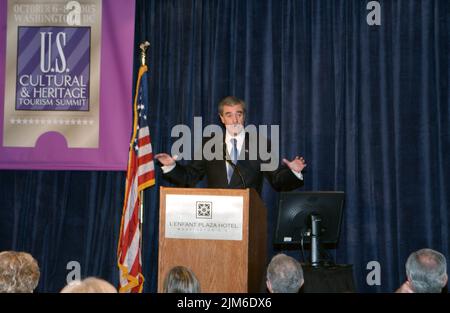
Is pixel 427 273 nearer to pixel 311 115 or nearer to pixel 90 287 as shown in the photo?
pixel 90 287

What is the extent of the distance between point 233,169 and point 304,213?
2.36 feet

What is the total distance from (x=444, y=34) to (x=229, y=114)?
241 cm

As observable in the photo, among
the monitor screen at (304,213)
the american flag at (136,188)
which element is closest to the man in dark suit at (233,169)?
the monitor screen at (304,213)

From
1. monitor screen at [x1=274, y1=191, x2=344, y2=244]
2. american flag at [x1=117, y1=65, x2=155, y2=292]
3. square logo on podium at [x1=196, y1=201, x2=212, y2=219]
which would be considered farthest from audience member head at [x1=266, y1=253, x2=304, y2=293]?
american flag at [x1=117, y1=65, x2=155, y2=292]

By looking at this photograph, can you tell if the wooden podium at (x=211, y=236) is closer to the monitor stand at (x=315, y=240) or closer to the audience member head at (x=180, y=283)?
the monitor stand at (x=315, y=240)

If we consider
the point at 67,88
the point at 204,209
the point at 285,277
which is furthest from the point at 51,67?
the point at 285,277

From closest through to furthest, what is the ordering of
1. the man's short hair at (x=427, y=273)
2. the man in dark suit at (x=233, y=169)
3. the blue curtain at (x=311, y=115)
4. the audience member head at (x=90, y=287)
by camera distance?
1. the audience member head at (x=90, y=287)
2. the man's short hair at (x=427, y=273)
3. the man in dark suit at (x=233, y=169)
4. the blue curtain at (x=311, y=115)

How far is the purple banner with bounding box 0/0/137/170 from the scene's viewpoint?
6.05 m

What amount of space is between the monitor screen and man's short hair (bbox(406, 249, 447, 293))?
1661 millimetres

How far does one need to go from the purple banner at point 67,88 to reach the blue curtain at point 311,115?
0.31 meters

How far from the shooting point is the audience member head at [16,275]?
2797 mm
